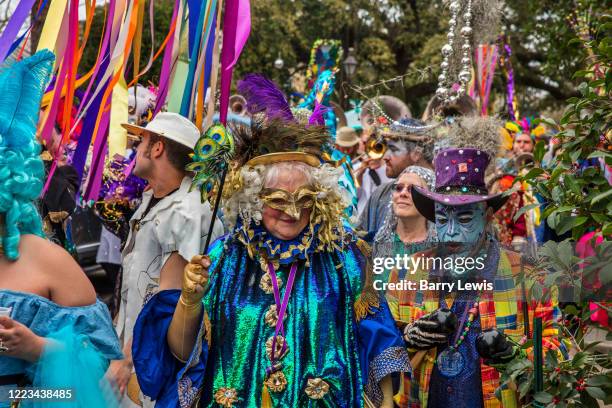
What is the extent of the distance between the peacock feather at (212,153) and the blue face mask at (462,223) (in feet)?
4.44

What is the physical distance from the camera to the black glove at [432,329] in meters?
3.82

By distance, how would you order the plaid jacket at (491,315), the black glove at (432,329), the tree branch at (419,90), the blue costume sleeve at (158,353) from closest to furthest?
the blue costume sleeve at (158,353) < the plaid jacket at (491,315) < the black glove at (432,329) < the tree branch at (419,90)

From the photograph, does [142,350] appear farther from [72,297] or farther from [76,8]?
[76,8]

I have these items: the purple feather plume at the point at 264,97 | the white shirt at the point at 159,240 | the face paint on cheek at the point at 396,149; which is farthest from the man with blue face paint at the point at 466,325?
the face paint on cheek at the point at 396,149

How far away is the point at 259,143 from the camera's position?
3.67m

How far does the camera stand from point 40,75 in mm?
3207

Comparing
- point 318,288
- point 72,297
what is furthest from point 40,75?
point 318,288

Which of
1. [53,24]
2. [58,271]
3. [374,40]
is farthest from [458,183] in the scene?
[374,40]

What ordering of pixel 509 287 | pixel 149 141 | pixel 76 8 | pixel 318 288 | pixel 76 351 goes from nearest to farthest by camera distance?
pixel 76 351
pixel 318 288
pixel 509 287
pixel 76 8
pixel 149 141

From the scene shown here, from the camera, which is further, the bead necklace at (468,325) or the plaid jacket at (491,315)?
the bead necklace at (468,325)

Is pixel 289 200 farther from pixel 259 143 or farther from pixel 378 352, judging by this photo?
pixel 378 352

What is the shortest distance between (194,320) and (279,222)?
1.70 ft

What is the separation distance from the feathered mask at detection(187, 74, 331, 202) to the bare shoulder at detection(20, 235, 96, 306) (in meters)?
0.61

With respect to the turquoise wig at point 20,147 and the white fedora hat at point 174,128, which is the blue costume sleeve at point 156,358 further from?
the white fedora hat at point 174,128
